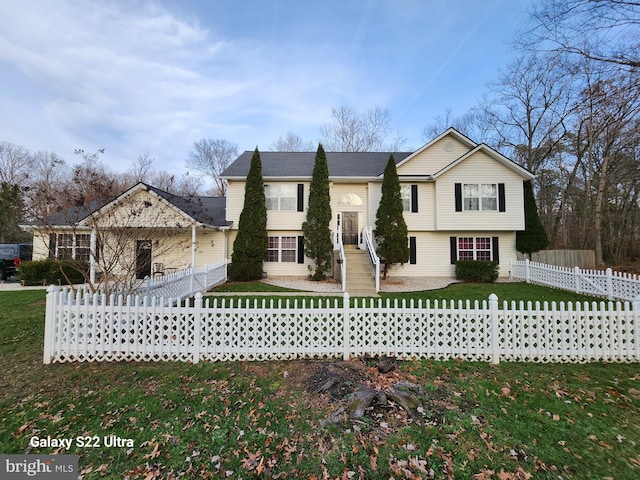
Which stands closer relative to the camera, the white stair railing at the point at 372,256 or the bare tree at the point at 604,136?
the bare tree at the point at 604,136

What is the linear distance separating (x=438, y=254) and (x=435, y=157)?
527cm

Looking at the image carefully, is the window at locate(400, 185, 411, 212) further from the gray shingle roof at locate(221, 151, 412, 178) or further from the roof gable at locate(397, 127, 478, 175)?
the gray shingle roof at locate(221, 151, 412, 178)

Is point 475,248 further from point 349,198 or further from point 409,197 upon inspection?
point 349,198

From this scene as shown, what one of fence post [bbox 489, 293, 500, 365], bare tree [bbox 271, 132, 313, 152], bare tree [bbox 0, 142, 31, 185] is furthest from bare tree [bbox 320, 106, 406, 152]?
bare tree [bbox 0, 142, 31, 185]

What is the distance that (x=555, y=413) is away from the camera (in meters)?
3.35

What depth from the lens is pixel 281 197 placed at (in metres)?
14.6

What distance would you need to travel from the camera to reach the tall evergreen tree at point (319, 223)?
520 inches

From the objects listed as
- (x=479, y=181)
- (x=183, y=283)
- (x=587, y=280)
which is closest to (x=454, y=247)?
(x=479, y=181)

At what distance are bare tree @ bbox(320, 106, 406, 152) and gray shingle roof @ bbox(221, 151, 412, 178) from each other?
31.5 feet

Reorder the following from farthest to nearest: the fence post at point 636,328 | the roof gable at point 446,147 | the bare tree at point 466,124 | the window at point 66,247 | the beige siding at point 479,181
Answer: the bare tree at point 466,124, the roof gable at point 446,147, the beige siding at point 479,181, the window at point 66,247, the fence post at point 636,328

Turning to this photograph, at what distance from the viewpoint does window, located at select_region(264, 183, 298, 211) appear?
573 inches

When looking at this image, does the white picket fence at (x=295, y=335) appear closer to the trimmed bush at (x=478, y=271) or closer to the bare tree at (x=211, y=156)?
the trimmed bush at (x=478, y=271)

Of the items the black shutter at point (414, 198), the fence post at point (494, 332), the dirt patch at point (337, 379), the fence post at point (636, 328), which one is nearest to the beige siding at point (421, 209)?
the black shutter at point (414, 198)

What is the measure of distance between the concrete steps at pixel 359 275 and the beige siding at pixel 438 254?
255 cm
